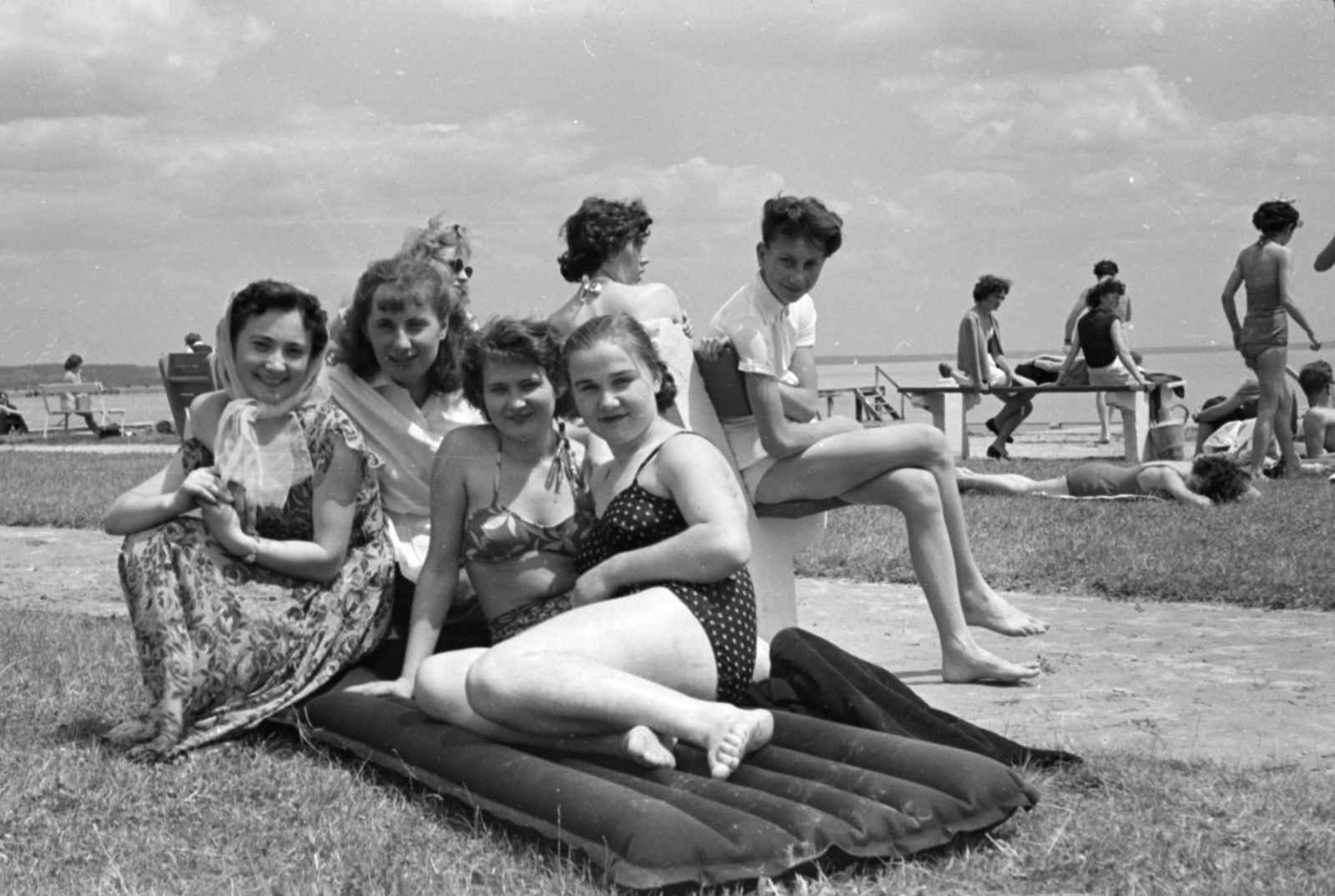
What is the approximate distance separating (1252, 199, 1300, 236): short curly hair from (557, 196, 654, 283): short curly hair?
7.57 m

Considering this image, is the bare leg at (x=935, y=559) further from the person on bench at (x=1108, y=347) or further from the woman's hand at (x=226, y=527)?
the person on bench at (x=1108, y=347)

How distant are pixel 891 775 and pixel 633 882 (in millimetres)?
828

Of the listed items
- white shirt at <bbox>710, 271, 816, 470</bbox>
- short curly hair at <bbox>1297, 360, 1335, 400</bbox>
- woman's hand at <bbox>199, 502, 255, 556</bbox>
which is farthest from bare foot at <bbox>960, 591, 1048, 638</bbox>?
short curly hair at <bbox>1297, 360, 1335, 400</bbox>

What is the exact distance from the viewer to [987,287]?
16641 mm

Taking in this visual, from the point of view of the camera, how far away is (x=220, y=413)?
474 centimetres

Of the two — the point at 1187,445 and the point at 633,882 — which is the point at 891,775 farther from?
the point at 1187,445

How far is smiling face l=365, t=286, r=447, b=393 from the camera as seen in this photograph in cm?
499

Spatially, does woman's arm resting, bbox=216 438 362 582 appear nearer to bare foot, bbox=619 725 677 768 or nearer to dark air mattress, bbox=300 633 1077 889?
dark air mattress, bbox=300 633 1077 889

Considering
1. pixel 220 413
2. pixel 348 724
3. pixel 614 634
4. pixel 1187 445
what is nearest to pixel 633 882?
pixel 614 634

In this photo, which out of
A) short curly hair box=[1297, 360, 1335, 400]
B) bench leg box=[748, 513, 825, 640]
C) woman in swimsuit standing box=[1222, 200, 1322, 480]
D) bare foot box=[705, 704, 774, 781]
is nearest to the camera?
bare foot box=[705, 704, 774, 781]

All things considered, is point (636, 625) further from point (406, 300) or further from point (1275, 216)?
point (1275, 216)

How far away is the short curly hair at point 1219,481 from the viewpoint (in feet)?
33.2

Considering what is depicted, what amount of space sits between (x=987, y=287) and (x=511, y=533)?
42.0 ft

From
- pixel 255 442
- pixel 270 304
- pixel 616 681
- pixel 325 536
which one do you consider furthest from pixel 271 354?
pixel 616 681
